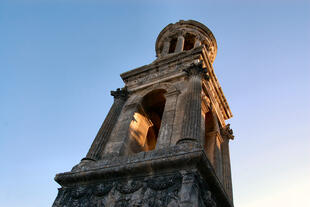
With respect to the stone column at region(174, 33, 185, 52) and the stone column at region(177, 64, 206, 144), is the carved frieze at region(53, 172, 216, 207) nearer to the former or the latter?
the stone column at region(177, 64, 206, 144)

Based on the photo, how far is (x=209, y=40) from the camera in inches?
780

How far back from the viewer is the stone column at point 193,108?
8.41 metres

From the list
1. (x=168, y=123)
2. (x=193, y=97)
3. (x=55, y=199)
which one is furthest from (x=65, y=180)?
(x=193, y=97)

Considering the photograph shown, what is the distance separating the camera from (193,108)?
9672 mm

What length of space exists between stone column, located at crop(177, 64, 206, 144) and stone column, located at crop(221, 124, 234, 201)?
12.4 ft

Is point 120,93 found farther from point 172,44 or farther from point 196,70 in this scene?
point 172,44

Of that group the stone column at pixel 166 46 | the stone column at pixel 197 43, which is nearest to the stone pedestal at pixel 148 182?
the stone column at pixel 166 46

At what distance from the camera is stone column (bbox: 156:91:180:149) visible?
9251mm

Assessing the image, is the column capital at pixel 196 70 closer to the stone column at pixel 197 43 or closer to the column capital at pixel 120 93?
the column capital at pixel 120 93

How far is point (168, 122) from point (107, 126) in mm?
2700

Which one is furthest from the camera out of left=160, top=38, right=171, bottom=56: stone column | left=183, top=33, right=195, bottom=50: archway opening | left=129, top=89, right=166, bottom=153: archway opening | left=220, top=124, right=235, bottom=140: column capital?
left=183, top=33, right=195, bottom=50: archway opening

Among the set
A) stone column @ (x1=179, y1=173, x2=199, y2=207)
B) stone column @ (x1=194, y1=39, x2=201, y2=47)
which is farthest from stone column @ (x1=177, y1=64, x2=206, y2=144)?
stone column @ (x1=194, y1=39, x2=201, y2=47)

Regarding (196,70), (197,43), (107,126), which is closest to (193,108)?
(196,70)

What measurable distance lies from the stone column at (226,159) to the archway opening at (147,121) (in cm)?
355
